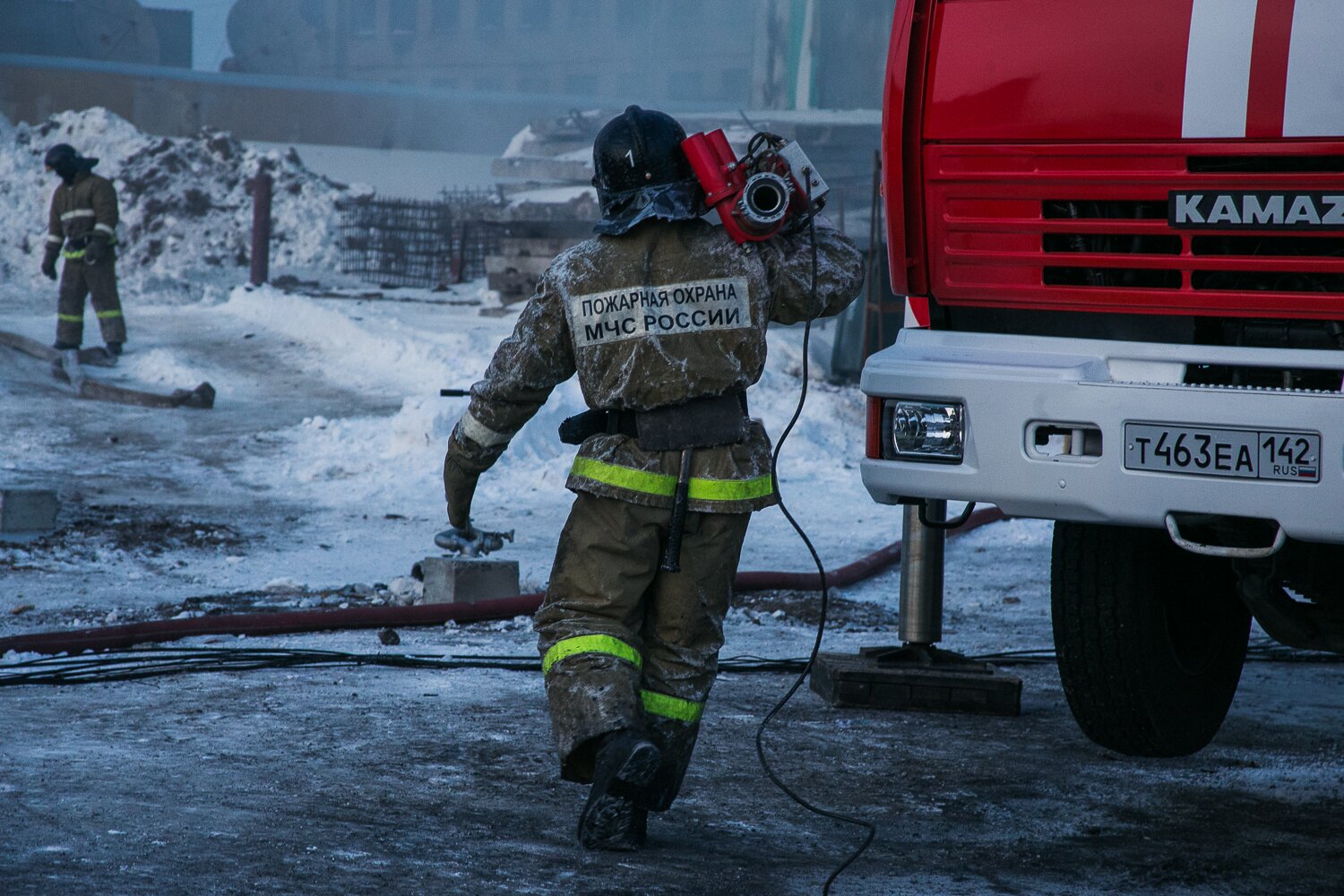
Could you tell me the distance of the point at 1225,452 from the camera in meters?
3.16

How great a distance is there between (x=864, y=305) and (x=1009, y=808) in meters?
11.0

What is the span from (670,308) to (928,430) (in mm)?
681

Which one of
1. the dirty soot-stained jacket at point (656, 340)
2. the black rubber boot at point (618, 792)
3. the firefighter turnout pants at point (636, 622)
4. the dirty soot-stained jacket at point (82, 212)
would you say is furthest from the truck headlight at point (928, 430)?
the dirty soot-stained jacket at point (82, 212)

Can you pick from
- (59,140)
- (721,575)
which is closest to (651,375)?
(721,575)

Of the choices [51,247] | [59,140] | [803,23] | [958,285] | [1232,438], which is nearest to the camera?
[1232,438]

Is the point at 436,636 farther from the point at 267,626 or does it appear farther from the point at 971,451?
the point at 971,451

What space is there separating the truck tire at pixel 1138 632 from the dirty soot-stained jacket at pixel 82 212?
11.5 meters

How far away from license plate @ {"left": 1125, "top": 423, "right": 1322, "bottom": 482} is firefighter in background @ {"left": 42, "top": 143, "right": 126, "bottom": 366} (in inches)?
471

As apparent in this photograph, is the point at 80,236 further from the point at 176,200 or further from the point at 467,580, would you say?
→ the point at 176,200

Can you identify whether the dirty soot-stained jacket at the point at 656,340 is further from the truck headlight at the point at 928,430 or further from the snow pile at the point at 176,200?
the snow pile at the point at 176,200

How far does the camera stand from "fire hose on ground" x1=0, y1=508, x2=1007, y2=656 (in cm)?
524

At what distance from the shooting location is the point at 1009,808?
3924 mm

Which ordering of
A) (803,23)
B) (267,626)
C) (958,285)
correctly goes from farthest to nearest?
(803,23)
(267,626)
(958,285)

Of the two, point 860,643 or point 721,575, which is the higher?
point 721,575
